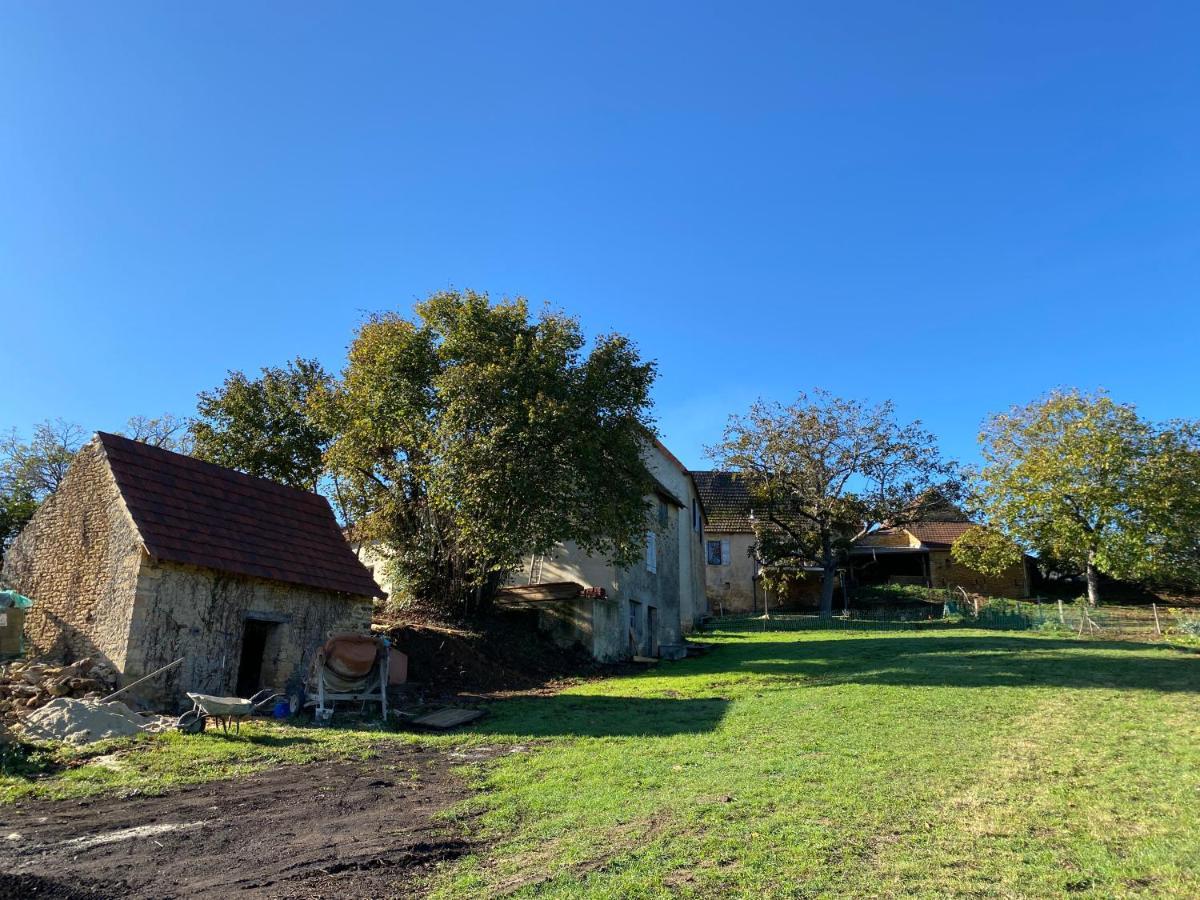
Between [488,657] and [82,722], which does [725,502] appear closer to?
[488,657]

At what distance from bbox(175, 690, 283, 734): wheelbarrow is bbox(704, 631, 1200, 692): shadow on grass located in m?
11.2

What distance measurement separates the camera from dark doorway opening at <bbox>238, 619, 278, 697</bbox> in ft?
52.9

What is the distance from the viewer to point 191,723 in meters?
11.7

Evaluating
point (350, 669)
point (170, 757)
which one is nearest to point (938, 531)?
point (350, 669)

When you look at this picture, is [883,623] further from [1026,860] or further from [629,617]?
[1026,860]

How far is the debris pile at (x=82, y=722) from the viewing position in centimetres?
1094

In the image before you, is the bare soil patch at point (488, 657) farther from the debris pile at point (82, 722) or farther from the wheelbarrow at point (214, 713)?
the debris pile at point (82, 722)

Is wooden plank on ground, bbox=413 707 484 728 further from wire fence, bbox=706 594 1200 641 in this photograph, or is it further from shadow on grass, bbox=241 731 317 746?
wire fence, bbox=706 594 1200 641

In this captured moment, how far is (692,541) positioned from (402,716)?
25.2 metres

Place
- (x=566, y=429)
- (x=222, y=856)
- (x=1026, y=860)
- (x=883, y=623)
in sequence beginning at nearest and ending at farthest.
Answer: (x=1026, y=860)
(x=222, y=856)
(x=566, y=429)
(x=883, y=623)

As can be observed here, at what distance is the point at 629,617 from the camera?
2523 cm

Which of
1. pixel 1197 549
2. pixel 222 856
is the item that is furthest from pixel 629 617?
pixel 1197 549

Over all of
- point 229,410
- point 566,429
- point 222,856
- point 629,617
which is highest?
point 229,410

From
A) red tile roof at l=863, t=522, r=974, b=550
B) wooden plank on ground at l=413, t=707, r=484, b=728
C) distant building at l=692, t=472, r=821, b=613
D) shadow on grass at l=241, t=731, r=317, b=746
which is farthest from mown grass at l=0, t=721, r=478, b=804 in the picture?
red tile roof at l=863, t=522, r=974, b=550
